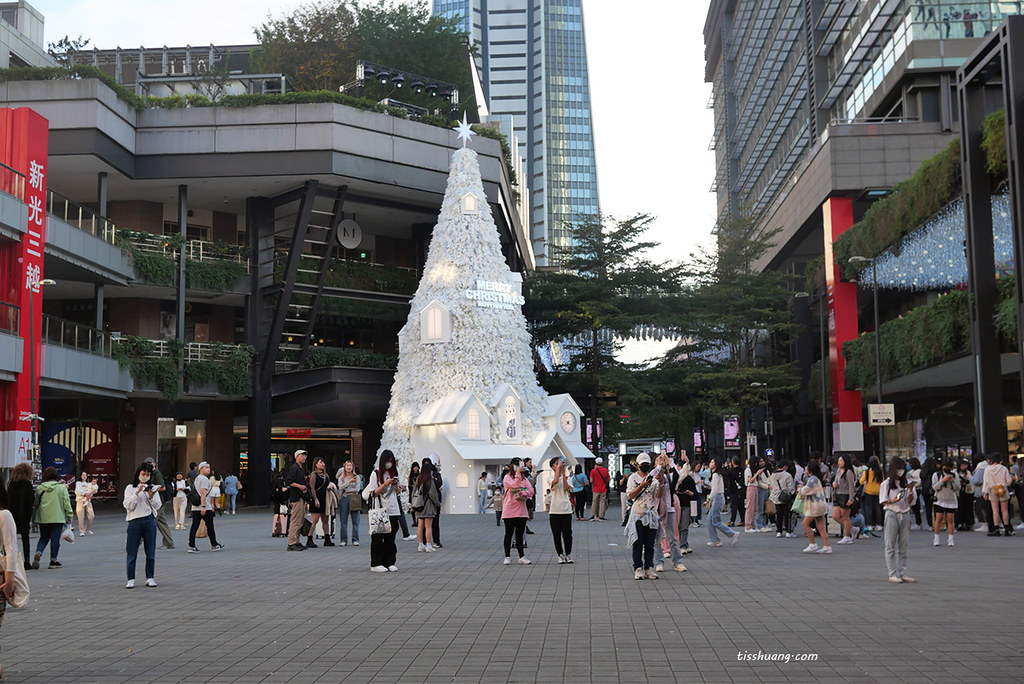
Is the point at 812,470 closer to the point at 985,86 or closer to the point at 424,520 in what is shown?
the point at 424,520

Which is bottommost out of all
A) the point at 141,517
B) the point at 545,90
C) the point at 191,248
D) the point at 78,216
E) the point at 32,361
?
the point at 141,517

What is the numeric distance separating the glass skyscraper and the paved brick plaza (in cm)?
16214

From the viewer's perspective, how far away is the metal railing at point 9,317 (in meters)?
28.7

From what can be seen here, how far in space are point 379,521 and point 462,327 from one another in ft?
69.6

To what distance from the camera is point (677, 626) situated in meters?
10.1

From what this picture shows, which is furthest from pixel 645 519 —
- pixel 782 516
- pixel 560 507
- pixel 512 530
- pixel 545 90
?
pixel 545 90

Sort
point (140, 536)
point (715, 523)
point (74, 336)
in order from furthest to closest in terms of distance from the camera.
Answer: point (74, 336), point (715, 523), point (140, 536)

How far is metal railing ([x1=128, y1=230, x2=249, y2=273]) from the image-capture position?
136 ft

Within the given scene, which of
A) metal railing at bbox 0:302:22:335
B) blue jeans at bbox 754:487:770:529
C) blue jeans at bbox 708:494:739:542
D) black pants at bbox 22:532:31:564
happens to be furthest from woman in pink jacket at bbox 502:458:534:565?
metal railing at bbox 0:302:22:335

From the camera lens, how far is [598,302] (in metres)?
48.6

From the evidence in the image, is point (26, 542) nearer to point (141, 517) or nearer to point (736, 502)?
point (141, 517)

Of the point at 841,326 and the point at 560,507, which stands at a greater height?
the point at 841,326

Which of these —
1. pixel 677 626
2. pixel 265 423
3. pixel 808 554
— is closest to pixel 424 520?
pixel 808 554

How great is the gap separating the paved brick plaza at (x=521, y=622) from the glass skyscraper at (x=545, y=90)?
532ft
